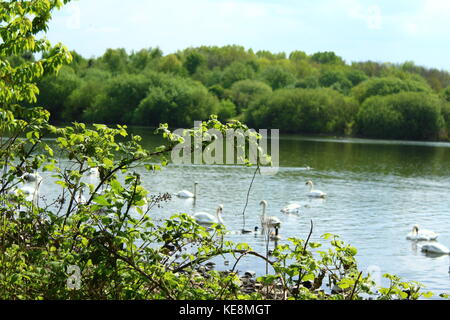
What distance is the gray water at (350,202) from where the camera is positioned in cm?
2162

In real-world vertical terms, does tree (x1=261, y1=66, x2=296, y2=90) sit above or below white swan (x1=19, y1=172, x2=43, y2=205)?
above

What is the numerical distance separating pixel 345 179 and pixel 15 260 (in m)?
39.7

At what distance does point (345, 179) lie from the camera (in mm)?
44812

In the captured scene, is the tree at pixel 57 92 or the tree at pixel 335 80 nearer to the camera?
the tree at pixel 57 92

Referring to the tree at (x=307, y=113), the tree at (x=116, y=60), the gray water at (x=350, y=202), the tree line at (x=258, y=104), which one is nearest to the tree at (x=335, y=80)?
the tree line at (x=258, y=104)

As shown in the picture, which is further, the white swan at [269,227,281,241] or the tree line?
the tree line

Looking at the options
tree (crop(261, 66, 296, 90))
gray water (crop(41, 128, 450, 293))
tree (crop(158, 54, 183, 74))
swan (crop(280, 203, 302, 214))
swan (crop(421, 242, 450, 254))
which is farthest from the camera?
tree (crop(158, 54, 183, 74))

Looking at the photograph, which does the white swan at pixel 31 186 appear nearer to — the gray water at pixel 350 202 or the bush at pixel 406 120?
the gray water at pixel 350 202

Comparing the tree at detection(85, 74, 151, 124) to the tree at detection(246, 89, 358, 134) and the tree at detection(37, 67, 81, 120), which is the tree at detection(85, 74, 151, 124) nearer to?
the tree at detection(37, 67, 81, 120)

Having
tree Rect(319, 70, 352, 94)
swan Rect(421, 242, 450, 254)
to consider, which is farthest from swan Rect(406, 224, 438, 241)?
tree Rect(319, 70, 352, 94)

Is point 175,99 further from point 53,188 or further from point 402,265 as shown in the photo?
point 402,265

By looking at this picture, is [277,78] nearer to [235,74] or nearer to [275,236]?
[235,74]

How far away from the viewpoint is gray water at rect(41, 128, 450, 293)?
21.6 meters
